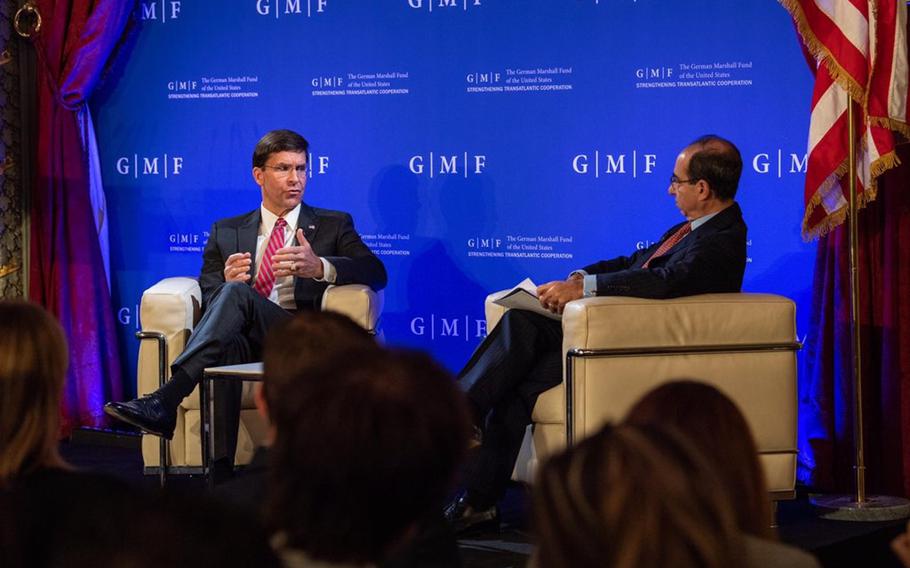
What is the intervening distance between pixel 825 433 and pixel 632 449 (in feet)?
13.5

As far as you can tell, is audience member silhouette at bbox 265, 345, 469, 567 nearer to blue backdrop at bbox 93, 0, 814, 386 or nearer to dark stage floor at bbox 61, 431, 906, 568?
dark stage floor at bbox 61, 431, 906, 568

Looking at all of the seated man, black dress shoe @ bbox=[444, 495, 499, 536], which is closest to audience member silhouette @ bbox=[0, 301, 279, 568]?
black dress shoe @ bbox=[444, 495, 499, 536]

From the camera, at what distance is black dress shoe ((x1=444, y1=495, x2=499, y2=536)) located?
4402 mm

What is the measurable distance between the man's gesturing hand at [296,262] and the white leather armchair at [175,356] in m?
0.12

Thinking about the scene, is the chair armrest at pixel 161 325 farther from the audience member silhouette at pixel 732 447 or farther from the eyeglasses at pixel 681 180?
the audience member silhouette at pixel 732 447

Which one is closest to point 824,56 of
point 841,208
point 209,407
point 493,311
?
point 841,208

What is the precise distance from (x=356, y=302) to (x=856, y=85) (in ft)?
6.69

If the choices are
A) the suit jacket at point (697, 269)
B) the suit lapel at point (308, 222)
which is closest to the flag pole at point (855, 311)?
the suit jacket at point (697, 269)

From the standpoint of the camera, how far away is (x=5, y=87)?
655 centimetres

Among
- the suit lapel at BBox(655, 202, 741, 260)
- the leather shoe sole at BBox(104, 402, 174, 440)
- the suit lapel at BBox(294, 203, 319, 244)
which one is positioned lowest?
the leather shoe sole at BBox(104, 402, 174, 440)

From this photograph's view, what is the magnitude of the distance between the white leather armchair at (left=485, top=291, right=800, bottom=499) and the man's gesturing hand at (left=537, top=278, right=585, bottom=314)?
0.63ft

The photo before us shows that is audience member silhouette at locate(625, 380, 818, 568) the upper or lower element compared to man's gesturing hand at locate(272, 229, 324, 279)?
lower

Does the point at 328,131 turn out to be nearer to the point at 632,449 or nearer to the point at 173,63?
the point at 173,63

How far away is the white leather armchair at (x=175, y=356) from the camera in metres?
5.27
